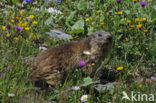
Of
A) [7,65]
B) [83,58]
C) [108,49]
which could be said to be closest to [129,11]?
[108,49]

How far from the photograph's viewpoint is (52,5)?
831 cm

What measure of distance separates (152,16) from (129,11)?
532mm

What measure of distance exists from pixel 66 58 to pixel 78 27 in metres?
2.06

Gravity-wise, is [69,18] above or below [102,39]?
above

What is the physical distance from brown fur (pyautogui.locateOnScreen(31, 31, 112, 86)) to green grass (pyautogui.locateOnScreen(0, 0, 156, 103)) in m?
0.15

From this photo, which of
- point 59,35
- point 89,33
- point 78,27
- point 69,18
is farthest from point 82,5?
point 59,35

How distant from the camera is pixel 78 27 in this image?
7.00 m

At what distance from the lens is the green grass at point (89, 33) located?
4379 mm

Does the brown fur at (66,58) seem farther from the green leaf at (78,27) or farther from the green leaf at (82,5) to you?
the green leaf at (82,5)

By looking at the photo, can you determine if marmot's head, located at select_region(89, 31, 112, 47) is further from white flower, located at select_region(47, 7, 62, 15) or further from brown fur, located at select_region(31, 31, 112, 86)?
white flower, located at select_region(47, 7, 62, 15)

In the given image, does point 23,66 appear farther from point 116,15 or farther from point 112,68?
point 116,15

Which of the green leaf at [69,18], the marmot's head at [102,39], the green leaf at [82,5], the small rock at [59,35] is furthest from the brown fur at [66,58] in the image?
the green leaf at [82,5]

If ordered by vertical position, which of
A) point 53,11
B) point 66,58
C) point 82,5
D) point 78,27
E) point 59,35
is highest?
point 82,5

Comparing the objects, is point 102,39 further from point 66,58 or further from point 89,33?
point 89,33
